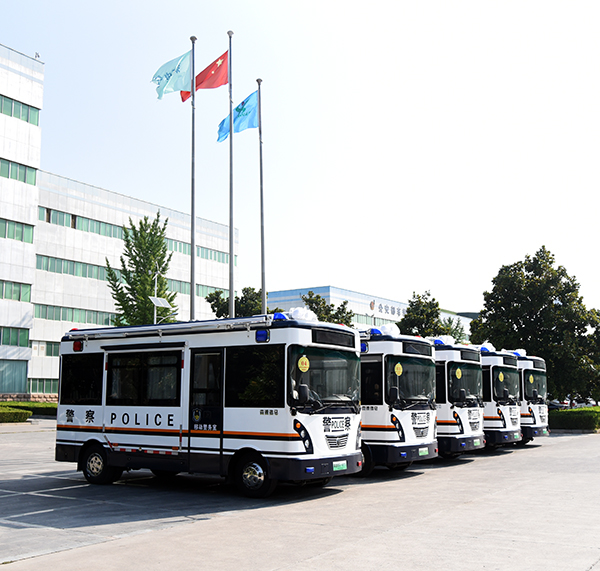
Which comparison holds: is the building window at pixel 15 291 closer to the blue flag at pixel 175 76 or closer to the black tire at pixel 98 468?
the blue flag at pixel 175 76

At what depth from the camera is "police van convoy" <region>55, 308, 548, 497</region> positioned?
11625mm

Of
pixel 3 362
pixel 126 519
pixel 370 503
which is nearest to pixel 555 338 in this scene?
pixel 370 503

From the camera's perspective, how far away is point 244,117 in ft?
92.7

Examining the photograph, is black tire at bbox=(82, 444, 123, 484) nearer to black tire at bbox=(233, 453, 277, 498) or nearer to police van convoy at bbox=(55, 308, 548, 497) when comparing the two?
police van convoy at bbox=(55, 308, 548, 497)

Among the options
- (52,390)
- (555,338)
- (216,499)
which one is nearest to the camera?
(216,499)

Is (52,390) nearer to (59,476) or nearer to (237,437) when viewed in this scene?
(59,476)

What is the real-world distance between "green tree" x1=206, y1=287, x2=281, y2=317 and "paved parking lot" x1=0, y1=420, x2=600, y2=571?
42.1 meters

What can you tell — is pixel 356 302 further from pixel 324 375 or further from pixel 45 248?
pixel 324 375

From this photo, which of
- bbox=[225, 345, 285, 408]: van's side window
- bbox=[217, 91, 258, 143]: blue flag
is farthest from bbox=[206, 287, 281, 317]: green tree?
bbox=[225, 345, 285, 408]: van's side window

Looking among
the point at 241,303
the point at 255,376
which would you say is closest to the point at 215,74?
the point at 255,376

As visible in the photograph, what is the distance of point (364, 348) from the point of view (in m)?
15.1

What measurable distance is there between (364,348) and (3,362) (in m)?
37.6

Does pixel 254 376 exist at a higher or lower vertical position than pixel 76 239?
lower

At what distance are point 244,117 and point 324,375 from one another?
60.5 ft
